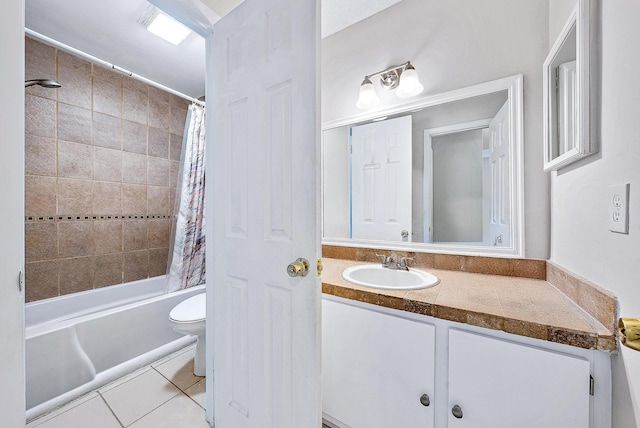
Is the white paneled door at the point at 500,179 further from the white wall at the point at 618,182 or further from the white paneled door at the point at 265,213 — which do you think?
the white paneled door at the point at 265,213

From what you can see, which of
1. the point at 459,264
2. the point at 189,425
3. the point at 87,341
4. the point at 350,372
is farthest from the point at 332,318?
the point at 87,341

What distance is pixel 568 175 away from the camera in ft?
3.26

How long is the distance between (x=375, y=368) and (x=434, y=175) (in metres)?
1.10

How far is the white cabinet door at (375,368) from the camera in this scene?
0.96 metres

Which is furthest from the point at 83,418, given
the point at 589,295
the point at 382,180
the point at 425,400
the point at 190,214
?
the point at 589,295

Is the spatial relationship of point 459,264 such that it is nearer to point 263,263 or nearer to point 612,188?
point 612,188

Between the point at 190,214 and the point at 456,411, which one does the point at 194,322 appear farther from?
the point at 456,411

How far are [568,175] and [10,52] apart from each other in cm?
188

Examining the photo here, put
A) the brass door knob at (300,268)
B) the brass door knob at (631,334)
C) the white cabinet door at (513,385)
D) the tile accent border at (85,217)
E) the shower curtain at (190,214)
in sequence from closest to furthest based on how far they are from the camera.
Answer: the brass door knob at (631,334)
the white cabinet door at (513,385)
the brass door knob at (300,268)
the tile accent border at (85,217)
the shower curtain at (190,214)

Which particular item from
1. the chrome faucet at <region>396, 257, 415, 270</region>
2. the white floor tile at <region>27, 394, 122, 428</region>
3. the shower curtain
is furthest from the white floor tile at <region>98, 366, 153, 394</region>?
the chrome faucet at <region>396, 257, 415, 270</region>

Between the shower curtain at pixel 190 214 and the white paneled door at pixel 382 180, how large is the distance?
1506 millimetres

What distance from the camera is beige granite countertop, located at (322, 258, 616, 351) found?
2.38ft

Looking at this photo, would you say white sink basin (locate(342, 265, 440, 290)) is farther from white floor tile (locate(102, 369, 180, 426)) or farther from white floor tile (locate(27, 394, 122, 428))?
white floor tile (locate(27, 394, 122, 428))

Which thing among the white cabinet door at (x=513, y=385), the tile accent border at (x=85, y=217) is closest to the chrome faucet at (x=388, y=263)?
the white cabinet door at (x=513, y=385)
